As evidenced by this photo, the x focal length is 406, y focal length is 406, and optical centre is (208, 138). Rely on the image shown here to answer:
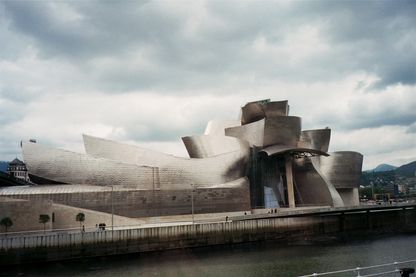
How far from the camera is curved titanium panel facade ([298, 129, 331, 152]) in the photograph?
168ft

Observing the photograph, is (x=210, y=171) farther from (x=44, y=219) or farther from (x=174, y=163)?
(x=44, y=219)

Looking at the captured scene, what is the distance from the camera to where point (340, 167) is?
5569cm

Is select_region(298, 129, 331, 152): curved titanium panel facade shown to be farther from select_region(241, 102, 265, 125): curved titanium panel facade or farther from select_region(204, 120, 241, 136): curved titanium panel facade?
select_region(204, 120, 241, 136): curved titanium panel facade

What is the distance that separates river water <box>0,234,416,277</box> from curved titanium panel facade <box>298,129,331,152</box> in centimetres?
2158

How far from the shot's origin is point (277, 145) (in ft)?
154

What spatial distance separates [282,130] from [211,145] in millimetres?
8311

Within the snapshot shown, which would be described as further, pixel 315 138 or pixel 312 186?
pixel 315 138

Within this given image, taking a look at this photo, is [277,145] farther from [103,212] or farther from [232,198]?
[103,212]

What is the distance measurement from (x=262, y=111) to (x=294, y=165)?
899 cm

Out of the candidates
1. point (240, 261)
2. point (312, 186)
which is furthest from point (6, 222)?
point (312, 186)

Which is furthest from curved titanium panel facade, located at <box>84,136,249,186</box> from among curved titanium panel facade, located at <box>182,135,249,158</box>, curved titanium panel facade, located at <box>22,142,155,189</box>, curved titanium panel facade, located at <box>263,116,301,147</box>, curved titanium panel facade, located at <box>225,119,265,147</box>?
curved titanium panel facade, located at <box>263,116,301,147</box>

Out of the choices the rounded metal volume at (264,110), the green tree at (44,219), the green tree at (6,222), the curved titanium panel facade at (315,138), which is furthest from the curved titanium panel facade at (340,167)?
the green tree at (6,222)

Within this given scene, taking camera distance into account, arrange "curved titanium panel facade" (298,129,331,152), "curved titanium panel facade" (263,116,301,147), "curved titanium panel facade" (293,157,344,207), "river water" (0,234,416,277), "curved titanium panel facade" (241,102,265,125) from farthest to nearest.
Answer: "curved titanium panel facade" (298,129,331,152)
"curved titanium panel facade" (293,157,344,207)
"curved titanium panel facade" (241,102,265,125)
"curved titanium panel facade" (263,116,301,147)
"river water" (0,234,416,277)

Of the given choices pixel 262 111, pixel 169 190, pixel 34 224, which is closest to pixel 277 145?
pixel 262 111
